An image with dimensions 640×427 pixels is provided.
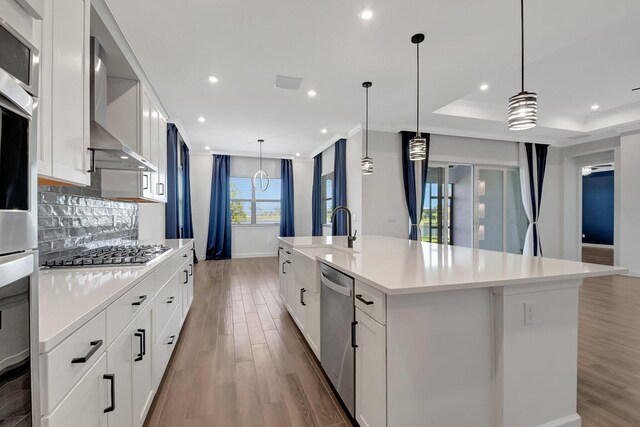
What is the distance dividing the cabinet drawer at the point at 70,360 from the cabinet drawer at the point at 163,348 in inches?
34.4

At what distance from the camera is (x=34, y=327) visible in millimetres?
675

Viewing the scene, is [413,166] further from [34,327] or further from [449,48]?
[34,327]

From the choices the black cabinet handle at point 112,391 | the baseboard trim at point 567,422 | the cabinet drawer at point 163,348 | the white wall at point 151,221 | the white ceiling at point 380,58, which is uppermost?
the white ceiling at point 380,58

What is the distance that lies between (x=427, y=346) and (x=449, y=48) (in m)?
2.84

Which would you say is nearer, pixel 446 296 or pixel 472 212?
pixel 446 296

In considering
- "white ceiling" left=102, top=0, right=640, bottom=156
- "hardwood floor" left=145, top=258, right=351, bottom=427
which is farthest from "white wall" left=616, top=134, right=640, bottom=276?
"hardwood floor" left=145, top=258, right=351, bottom=427

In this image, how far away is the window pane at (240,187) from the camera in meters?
7.85

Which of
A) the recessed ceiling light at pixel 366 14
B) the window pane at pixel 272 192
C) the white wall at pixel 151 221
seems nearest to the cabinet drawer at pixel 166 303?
the white wall at pixel 151 221

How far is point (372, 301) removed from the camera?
1438mm

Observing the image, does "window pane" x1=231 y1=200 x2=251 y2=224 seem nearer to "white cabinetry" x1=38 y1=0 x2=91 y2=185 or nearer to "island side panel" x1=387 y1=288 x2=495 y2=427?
"white cabinetry" x1=38 y1=0 x2=91 y2=185

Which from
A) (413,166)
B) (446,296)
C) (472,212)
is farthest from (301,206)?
(446,296)

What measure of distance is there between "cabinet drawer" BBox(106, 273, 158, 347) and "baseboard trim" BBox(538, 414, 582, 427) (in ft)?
7.13

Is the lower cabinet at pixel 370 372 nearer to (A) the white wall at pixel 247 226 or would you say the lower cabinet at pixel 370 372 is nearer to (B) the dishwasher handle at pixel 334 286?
(B) the dishwasher handle at pixel 334 286

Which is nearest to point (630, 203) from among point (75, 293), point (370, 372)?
point (370, 372)
